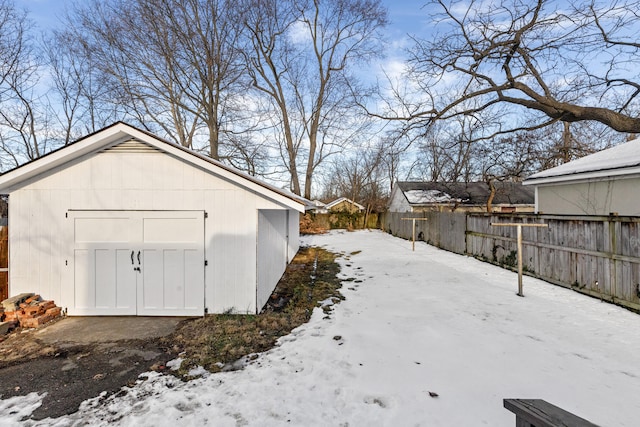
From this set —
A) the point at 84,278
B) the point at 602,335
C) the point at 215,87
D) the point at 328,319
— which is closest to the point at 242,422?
the point at 328,319

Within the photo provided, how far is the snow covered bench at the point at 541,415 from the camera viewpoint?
1150 mm

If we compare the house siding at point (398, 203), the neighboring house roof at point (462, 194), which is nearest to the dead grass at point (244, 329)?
the neighboring house roof at point (462, 194)

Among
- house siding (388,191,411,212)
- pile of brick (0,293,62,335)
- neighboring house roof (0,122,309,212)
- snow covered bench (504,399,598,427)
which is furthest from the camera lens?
house siding (388,191,411,212)

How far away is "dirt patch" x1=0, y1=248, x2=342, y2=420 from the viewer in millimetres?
3328

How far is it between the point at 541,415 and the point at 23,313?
7404 millimetres

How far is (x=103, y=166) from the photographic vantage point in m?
5.67

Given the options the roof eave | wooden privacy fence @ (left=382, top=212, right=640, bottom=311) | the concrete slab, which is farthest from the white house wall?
the roof eave

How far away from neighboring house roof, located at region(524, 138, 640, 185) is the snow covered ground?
11.6ft

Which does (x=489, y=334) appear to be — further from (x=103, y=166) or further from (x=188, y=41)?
(x=188, y=41)

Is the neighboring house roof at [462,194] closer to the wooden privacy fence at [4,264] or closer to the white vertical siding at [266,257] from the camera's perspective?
the white vertical siding at [266,257]

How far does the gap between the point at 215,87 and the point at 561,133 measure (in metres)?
20.6

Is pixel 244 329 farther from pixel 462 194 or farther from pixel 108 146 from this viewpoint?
pixel 462 194

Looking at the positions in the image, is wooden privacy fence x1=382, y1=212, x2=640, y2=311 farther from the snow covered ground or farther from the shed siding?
the shed siding

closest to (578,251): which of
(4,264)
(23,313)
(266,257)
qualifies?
(266,257)
